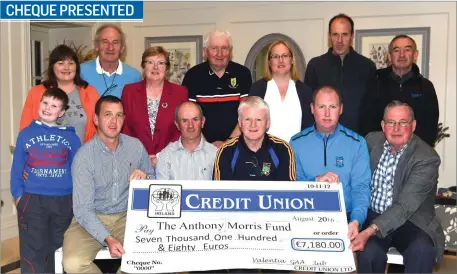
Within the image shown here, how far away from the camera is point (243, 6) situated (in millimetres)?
7773

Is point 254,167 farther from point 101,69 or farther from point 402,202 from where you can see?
point 101,69

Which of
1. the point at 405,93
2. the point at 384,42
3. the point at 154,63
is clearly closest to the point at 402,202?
the point at 405,93

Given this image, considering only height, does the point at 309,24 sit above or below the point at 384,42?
above

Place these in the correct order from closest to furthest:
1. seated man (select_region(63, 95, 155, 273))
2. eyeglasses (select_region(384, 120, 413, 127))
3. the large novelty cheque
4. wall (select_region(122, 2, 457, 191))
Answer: the large novelty cheque, seated man (select_region(63, 95, 155, 273)), eyeglasses (select_region(384, 120, 413, 127)), wall (select_region(122, 2, 457, 191))

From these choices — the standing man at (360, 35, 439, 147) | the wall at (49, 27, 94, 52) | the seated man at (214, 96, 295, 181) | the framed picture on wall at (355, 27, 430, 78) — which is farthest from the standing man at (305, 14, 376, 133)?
the wall at (49, 27, 94, 52)

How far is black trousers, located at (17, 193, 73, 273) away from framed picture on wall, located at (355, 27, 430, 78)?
4981 millimetres

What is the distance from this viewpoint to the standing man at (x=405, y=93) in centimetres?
417

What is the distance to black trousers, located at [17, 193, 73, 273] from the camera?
3660 mm

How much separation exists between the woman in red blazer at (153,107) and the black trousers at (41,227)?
30.6 inches

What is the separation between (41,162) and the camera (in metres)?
3.74

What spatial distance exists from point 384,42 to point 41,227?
212 inches

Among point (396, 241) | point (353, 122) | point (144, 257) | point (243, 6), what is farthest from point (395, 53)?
point (243, 6)

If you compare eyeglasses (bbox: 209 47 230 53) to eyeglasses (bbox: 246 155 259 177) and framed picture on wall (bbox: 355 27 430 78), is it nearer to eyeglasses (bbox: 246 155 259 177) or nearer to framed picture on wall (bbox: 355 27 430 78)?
eyeglasses (bbox: 246 155 259 177)

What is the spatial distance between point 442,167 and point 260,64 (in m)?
2.98
